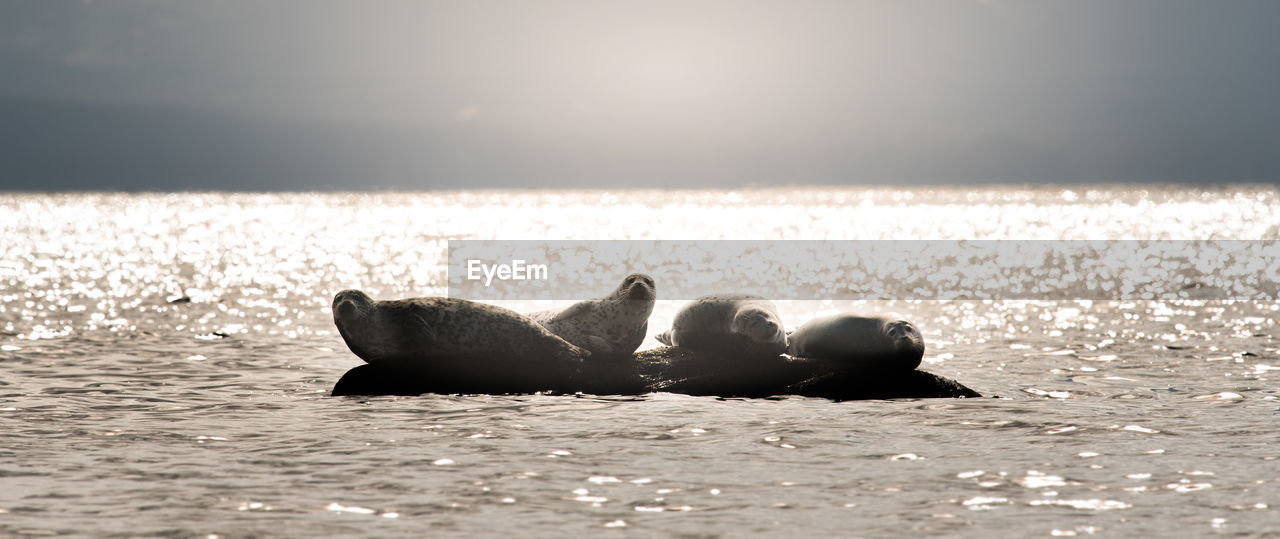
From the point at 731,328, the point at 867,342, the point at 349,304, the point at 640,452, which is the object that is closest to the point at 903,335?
the point at 867,342

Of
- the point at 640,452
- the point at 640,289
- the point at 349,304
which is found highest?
the point at 640,289

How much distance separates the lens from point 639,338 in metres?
15.4

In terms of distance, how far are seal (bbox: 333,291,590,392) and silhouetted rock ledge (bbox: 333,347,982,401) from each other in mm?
224

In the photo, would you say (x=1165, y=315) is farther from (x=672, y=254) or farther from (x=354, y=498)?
(x=672, y=254)

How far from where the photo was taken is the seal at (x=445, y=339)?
14.5 metres

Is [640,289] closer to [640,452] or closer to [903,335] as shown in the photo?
[903,335]

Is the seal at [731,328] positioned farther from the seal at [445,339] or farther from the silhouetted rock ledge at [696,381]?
the seal at [445,339]

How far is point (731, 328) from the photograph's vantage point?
1482 cm

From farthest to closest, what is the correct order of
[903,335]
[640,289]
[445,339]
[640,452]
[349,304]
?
[640,289], [445,339], [349,304], [903,335], [640,452]

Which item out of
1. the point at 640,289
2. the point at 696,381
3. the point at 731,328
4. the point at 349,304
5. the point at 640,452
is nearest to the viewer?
the point at 640,452

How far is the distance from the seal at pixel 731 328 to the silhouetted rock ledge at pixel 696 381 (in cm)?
22

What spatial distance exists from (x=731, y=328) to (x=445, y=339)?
11.8ft

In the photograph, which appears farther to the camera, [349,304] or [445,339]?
[445,339]

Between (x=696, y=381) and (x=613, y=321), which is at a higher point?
(x=613, y=321)
